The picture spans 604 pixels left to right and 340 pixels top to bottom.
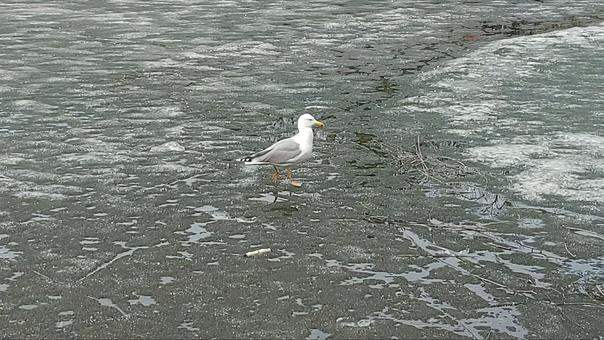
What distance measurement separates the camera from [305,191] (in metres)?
8.75

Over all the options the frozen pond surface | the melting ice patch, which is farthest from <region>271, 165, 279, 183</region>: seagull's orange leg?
the melting ice patch

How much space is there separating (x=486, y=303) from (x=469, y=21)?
1400cm

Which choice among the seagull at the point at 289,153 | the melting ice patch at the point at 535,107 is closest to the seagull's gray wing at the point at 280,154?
the seagull at the point at 289,153

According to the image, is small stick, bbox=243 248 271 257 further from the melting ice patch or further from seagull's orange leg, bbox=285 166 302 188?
the melting ice patch

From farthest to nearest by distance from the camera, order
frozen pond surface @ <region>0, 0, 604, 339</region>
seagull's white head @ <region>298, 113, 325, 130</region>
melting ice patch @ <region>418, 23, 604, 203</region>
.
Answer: melting ice patch @ <region>418, 23, 604, 203</region> < seagull's white head @ <region>298, 113, 325, 130</region> < frozen pond surface @ <region>0, 0, 604, 339</region>

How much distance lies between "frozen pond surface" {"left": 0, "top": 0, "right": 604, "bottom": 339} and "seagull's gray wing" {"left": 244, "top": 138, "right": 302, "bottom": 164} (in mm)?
301

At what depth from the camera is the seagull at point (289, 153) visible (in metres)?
8.77

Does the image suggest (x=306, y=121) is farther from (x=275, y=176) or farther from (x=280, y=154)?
(x=275, y=176)

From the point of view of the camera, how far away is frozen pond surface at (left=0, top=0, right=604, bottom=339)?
6281 millimetres

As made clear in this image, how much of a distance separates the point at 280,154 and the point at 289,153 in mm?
96

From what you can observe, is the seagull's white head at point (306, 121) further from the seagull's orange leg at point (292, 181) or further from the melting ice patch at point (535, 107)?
the melting ice patch at point (535, 107)

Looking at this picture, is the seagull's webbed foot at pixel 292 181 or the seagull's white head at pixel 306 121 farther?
the seagull's white head at pixel 306 121

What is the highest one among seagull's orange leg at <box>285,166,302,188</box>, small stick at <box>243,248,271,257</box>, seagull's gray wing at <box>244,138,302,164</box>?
seagull's gray wing at <box>244,138,302,164</box>

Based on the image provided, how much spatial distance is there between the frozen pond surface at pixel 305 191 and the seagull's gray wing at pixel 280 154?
11.9 inches
